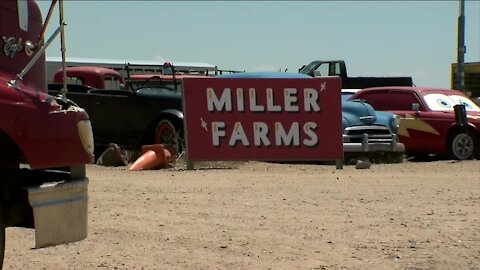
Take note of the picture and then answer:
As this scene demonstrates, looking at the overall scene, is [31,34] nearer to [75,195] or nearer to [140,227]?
[75,195]

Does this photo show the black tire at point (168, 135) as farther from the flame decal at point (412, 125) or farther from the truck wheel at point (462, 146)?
the truck wheel at point (462, 146)

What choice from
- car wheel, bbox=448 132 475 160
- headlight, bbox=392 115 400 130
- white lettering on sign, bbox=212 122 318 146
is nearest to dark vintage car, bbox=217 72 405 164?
headlight, bbox=392 115 400 130

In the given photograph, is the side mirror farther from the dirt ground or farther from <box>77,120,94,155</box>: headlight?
<box>77,120,94,155</box>: headlight

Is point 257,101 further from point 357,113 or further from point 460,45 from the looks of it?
point 460,45

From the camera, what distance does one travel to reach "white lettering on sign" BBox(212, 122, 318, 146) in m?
13.8

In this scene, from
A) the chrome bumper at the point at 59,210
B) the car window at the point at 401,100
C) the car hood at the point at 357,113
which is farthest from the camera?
the car window at the point at 401,100

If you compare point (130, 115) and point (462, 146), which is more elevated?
point (130, 115)

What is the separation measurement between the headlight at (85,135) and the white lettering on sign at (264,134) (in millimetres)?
8789

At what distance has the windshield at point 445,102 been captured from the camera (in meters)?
17.4

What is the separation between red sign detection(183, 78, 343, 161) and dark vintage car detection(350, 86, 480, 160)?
3.57 m

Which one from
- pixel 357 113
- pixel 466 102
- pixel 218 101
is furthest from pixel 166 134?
pixel 466 102

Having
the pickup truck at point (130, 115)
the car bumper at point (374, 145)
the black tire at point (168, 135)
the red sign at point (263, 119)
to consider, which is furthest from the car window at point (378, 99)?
the black tire at point (168, 135)

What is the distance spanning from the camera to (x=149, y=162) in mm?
13633

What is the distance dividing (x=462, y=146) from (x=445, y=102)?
3.94ft
